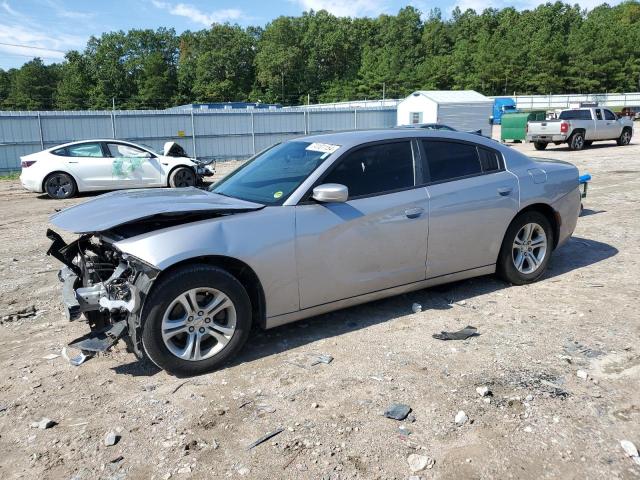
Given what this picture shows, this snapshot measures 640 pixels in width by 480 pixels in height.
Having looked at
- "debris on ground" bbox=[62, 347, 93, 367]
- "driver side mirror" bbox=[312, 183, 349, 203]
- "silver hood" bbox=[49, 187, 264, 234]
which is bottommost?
"debris on ground" bbox=[62, 347, 93, 367]

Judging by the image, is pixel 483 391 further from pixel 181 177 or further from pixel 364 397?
pixel 181 177

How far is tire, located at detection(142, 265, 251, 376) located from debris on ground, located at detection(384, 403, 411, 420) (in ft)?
3.87

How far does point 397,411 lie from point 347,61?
12177cm

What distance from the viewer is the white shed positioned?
29938 millimetres

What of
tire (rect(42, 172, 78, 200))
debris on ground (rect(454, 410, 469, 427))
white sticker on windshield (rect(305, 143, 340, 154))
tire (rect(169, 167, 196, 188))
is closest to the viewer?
debris on ground (rect(454, 410, 469, 427))

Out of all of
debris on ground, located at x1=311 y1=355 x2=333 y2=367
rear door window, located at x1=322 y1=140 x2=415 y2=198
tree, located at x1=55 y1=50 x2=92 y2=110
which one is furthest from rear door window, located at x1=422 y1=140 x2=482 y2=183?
tree, located at x1=55 y1=50 x2=92 y2=110

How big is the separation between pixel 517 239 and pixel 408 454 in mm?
3132

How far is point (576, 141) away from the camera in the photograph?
2231 centimetres

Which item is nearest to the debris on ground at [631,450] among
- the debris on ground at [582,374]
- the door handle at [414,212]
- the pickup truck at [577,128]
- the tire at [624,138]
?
the debris on ground at [582,374]

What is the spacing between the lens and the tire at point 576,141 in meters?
22.2

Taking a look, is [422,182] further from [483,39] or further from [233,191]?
[483,39]

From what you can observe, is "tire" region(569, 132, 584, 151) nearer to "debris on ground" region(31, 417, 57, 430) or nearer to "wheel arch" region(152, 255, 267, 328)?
"wheel arch" region(152, 255, 267, 328)

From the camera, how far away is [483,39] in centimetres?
9631

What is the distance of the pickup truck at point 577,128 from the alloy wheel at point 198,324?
21.3m
